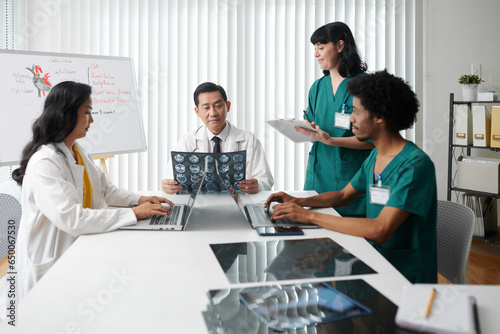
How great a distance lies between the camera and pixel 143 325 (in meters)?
0.91

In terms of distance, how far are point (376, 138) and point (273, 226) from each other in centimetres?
52

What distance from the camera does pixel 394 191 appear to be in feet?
5.12

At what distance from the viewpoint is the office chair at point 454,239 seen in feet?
5.26

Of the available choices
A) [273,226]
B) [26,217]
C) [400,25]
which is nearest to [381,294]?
[273,226]

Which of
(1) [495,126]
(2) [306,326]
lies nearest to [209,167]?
(2) [306,326]

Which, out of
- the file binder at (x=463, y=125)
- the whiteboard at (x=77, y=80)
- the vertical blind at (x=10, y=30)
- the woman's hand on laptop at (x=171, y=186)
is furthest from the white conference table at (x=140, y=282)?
the file binder at (x=463, y=125)

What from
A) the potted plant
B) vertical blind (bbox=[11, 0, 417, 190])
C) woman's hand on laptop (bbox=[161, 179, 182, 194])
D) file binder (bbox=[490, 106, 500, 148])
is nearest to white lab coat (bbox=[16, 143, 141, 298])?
woman's hand on laptop (bbox=[161, 179, 182, 194])

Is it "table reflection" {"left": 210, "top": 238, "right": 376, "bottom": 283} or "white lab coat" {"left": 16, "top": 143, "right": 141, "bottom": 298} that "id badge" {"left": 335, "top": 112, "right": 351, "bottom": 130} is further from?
"white lab coat" {"left": 16, "top": 143, "right": 141, "bottom": 298}

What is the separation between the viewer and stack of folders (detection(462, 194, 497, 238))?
3713 millimetres

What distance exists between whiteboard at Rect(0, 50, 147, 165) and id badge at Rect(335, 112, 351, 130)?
1478 mm

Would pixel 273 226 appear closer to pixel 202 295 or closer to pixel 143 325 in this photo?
pixel 202 295

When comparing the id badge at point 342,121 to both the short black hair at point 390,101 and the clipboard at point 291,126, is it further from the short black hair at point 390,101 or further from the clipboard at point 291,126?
the short black hair at point 390,101

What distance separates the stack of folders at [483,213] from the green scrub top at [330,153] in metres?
1.79

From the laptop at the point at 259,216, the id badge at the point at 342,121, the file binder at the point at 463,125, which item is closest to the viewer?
the laptop at the point at 259,216
